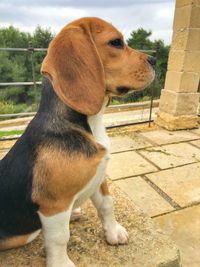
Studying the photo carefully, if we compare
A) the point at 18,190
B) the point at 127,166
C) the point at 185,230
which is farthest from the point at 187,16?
the point at 18,190

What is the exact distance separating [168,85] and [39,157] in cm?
427

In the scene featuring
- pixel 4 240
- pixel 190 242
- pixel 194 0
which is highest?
pixel 194 0

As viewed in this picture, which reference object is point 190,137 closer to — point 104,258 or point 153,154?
point 153,154

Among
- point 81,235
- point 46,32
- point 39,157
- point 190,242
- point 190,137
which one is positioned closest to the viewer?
point 39,157

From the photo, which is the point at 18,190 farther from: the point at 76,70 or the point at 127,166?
the point at 127,166

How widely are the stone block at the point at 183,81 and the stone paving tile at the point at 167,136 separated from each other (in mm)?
757

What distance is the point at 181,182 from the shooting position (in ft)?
11.7

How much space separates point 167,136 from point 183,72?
3.68 feet

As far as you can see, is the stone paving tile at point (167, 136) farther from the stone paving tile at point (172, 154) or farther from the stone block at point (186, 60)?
the stone block at point (186, 60)

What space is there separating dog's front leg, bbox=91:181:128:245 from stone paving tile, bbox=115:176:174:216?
97 centimetres

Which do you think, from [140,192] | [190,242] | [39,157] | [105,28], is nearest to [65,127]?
[39,157]

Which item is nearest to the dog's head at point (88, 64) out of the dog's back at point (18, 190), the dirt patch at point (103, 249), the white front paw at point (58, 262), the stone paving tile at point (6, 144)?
the dog's back at point (18, 190)

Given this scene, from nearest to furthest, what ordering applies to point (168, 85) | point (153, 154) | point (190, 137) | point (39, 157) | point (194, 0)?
1. point (39, 157)
2. point (153, 154)
3. point (194, 0)
4. point (190, 137)
5. point (168, 85)

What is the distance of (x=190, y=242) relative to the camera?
8.58ft
